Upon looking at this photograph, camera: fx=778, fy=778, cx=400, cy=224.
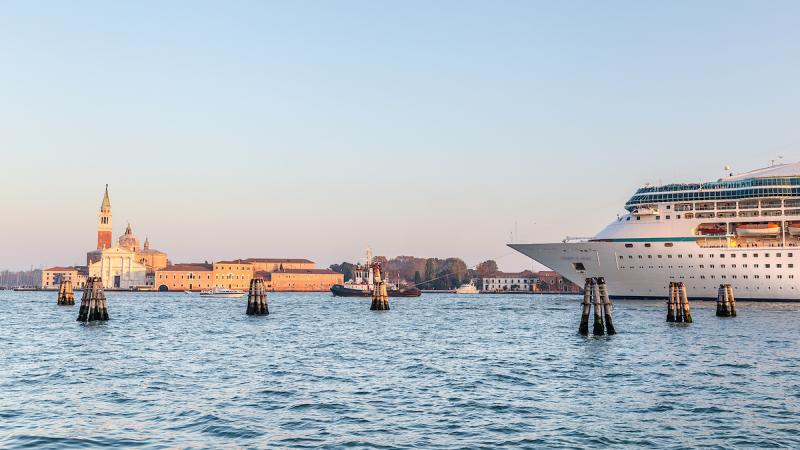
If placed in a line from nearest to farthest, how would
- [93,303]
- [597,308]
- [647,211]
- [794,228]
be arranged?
1. [597,308]
2. [93,303]
3. [794,228]
4. [647,211]

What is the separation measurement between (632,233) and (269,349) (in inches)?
1879

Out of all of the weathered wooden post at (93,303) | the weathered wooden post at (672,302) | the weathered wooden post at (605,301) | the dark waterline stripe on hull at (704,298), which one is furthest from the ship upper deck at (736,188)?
the weathered wooden post at (93,303)

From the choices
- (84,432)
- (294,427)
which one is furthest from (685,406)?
(84,432)

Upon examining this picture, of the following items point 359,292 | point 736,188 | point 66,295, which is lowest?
point 359,292

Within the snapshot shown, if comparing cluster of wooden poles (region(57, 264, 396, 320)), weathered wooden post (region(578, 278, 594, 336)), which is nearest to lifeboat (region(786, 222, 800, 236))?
weathered wooden post (region(578, 278, 594, 336))

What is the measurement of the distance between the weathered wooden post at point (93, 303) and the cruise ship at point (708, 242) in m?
43.1

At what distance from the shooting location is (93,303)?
2196 inches

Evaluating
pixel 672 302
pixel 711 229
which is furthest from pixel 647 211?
pixel 672 302

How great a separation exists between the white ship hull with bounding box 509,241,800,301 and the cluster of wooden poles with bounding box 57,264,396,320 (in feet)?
59.3

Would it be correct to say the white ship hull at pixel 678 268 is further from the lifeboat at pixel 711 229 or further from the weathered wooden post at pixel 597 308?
the weathered wooden post at pixel 597 308

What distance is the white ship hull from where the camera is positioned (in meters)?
68.3

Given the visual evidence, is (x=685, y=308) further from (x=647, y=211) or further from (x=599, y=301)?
(x=647, y=211)

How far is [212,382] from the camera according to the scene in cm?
2536

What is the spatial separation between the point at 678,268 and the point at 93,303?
50218 mm
